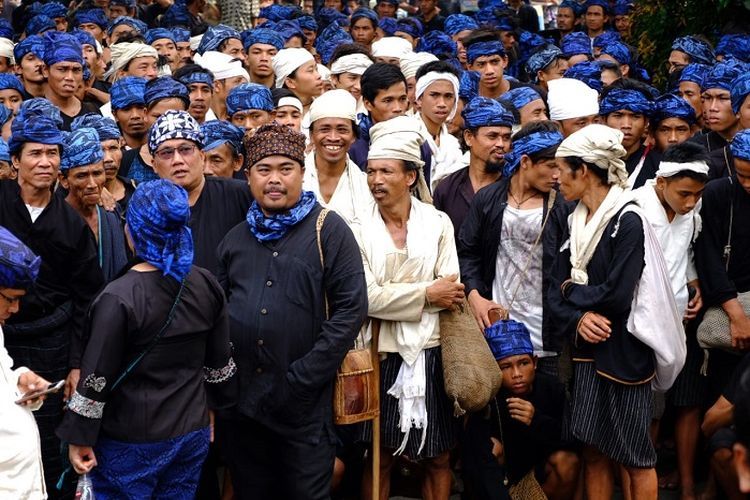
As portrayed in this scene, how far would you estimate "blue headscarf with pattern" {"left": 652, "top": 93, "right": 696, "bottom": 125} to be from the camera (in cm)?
768

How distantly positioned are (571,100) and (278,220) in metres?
3.79

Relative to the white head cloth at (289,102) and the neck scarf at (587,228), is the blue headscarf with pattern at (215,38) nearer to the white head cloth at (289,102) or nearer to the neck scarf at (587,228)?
the white head cloth at (289,102)

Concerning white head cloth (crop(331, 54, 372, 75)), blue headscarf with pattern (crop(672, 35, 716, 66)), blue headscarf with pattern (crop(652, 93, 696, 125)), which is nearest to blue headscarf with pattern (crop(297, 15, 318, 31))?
Answer: white head cloth (crop(331, 54, 372, 75))

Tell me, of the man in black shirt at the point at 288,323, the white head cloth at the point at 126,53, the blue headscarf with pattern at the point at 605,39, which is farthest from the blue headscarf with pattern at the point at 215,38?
the man in black shirt at the point at 288,323

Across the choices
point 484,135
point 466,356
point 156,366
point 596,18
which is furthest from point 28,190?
point 596,18

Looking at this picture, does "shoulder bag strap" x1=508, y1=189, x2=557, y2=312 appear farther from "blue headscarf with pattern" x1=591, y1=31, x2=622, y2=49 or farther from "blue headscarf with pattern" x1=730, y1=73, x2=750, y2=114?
"blue headscarf with pattern" x1=591, y1=31, x2=622, y2=49

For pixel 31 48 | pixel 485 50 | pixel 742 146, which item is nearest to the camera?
pixel 742 146

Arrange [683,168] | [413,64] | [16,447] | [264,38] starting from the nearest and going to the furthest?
[16,447] → [683,168] → [413,64] → [264,38]

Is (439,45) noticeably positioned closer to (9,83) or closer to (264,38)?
(264,38)

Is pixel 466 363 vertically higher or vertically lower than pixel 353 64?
lower

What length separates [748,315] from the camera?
6215mm

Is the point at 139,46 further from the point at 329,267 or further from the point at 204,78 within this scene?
the point at 329,267

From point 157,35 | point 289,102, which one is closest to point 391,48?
point 157,35

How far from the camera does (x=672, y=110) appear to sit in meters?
7.71
